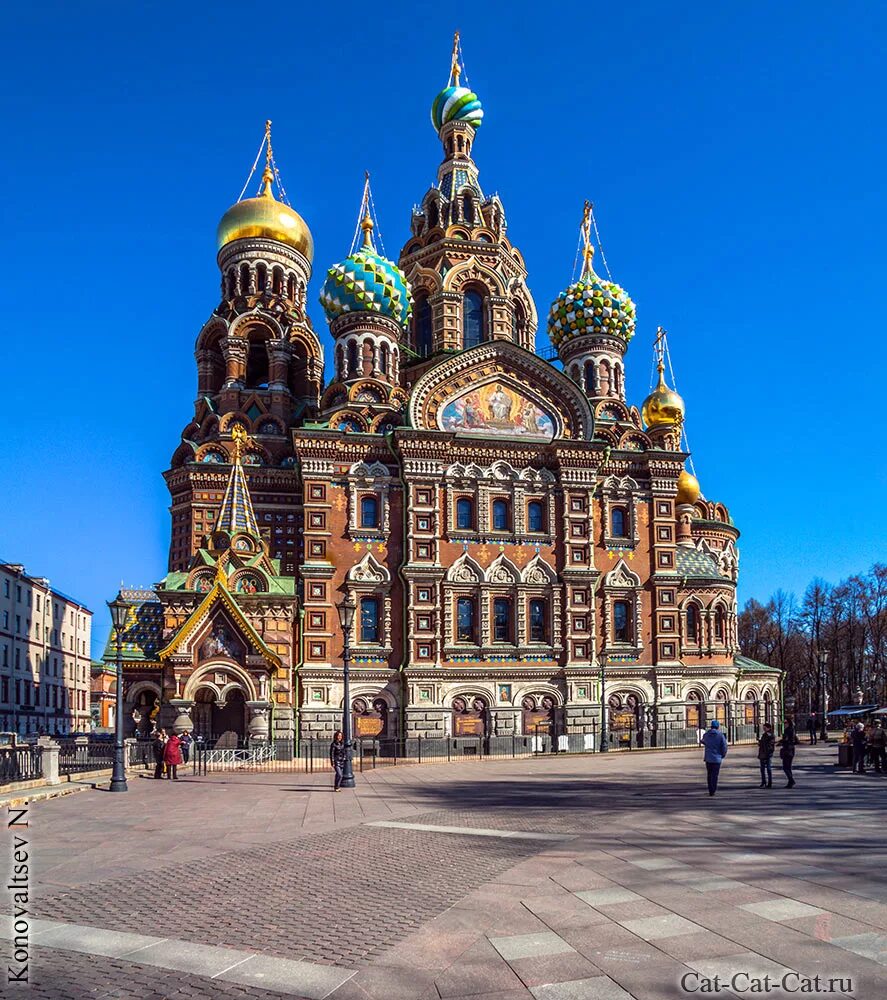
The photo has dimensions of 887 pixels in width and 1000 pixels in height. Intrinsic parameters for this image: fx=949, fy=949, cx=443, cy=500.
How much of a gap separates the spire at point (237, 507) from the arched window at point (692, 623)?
21.8m

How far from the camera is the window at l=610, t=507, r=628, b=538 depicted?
147 feet

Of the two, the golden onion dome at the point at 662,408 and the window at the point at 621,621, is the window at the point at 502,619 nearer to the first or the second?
the window at the point at 621,621

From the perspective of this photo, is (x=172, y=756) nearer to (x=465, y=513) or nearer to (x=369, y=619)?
(x=369, y=619)

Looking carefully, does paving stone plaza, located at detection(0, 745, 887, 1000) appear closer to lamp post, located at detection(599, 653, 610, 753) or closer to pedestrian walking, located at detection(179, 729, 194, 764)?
pedestrian walking, located at detection(179, 729, 194, 764)

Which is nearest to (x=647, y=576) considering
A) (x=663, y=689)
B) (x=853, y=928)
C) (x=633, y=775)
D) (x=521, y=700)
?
(x=663, y=689)

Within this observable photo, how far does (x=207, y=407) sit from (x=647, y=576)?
76.9 feet

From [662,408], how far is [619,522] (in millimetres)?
10732

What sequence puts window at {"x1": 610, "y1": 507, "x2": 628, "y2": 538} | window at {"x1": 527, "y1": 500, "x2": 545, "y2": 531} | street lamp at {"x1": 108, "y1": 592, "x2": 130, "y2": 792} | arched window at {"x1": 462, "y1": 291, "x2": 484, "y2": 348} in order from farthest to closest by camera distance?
arched window at {"x1": 462, "y1": 291, "x2": 484, "y2": 348}, window at {"x1": 610, "y1": 507, "x2": 628, "y2": 538}, window at {"x1": 527, "y1": 500, "x2": 545, "y2": 531}, street lamp at {"x1": 108, "y1": 592, "x2": 130, "y2": 792}

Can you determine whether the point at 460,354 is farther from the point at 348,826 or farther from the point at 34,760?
the point at 348,826

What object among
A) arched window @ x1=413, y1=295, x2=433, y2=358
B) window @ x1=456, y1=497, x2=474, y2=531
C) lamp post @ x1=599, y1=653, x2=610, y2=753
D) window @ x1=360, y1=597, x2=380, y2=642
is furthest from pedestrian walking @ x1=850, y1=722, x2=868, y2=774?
arched window @ x1=413, y1=295, x2=433, y2=358

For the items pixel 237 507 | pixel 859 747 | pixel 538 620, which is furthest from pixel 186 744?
pixel 859 747

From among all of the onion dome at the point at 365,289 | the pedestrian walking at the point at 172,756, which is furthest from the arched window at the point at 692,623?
the pedestrian walking at the point at 172,756

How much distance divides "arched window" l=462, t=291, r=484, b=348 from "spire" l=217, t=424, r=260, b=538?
15349 millimetres

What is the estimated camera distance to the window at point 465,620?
136 feet
